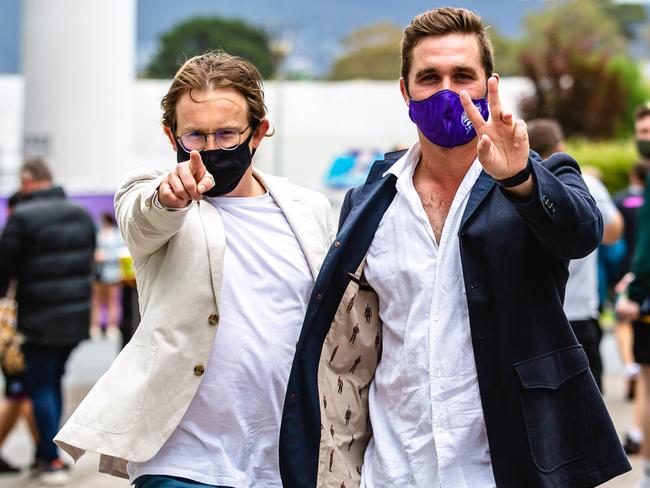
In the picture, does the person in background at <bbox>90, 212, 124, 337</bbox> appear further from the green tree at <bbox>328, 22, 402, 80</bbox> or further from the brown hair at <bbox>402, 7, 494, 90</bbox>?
the green tree at <bbox>328, 22, 402, 80</bbox>

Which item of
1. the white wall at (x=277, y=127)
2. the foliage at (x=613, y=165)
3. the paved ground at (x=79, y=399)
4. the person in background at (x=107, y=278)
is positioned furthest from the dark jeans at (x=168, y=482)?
the foliage at (x=613, y=165)

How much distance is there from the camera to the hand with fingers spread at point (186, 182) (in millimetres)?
3348

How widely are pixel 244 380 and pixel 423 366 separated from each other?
2.22 feet

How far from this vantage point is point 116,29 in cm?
1548

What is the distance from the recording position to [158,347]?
144 inches

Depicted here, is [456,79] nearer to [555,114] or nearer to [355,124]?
[355,124]

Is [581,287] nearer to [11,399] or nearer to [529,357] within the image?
[529,357]

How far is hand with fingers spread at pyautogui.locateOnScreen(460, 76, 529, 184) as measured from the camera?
2941 millimetres

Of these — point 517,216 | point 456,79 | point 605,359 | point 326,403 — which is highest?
point 456,79

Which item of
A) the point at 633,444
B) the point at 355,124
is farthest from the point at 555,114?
the point at 633,444

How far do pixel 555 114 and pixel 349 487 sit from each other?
29330mm

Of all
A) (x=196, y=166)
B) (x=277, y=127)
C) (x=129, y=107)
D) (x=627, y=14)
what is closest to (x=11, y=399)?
(x=196, y=166)

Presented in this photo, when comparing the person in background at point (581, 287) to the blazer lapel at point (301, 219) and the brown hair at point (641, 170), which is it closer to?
the brown hair at point (641, 170)

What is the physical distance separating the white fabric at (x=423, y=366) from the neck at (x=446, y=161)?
0.06m
